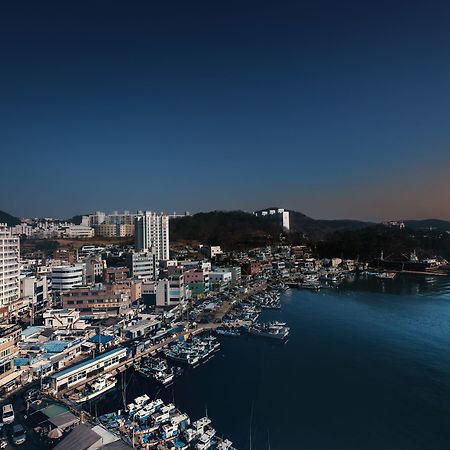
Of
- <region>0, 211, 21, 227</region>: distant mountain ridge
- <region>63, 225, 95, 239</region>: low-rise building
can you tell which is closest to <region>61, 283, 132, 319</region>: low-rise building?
<region>63, 225, 95, 239</region>: low-rise building

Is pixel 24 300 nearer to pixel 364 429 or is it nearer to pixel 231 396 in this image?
pixel 231 396

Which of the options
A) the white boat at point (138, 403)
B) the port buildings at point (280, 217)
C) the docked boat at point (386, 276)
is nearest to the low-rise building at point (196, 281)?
the white boat at point (138, 403)

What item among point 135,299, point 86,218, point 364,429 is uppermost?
point 86,218

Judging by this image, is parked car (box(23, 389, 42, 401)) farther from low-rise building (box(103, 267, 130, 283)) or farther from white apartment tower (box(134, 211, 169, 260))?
white apartment tower (box(134, 211, 169, 260))

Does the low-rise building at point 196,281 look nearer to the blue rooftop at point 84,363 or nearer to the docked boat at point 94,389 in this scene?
the blue rooftop at point 84,363

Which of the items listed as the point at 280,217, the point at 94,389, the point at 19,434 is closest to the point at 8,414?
the point at 19,434

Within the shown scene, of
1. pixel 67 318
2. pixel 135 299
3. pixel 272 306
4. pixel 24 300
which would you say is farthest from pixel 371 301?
pixel 24 300

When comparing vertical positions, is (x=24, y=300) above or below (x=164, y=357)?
above
